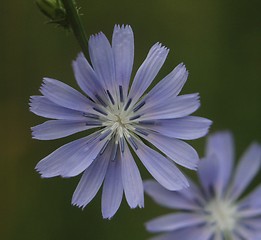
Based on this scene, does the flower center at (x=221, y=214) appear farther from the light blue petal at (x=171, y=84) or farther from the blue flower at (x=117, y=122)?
the light blue petal at (x=171, y=84)

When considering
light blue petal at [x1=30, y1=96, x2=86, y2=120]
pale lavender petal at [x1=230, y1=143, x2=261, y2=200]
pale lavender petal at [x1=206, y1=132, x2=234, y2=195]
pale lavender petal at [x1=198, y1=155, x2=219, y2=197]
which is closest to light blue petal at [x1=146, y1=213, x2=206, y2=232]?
pale lavender petal at [x1=198, y1=155, x2=219, y2=197]

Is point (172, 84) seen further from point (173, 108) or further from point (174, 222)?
point (174, 222)

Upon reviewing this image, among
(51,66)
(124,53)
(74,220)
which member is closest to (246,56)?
(51,66)

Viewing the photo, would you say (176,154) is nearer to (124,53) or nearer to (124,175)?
(124,175)

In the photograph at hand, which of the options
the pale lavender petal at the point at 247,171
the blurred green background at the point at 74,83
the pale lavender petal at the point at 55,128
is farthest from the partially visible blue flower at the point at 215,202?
the blurred green background at the point at 74,83

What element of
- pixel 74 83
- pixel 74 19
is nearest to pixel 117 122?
pixel 74 19

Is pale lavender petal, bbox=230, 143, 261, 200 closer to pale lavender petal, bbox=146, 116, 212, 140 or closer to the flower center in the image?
the flower center

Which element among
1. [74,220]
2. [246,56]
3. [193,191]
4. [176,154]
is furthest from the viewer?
[246,56]
